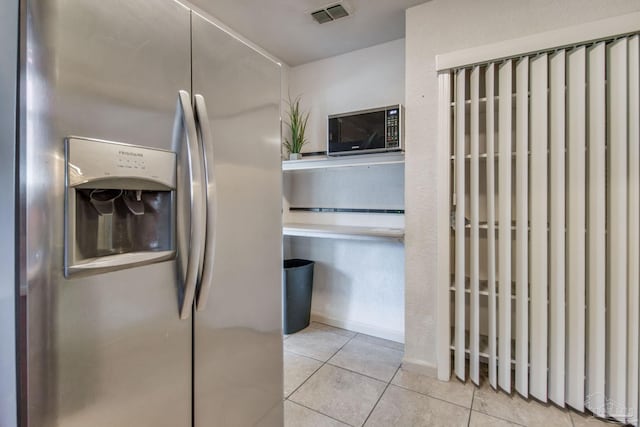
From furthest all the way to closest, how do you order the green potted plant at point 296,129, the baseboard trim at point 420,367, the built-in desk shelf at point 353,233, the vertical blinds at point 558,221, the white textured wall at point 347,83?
the green potted plant at point 296,129 < the white textured wall at point 347,83 < the built-in desk shelf at point 353,233 < the baseboard trim at point 420,367 < the vertical blinds at point 558,221

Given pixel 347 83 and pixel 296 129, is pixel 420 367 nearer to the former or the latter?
pixel 296 129

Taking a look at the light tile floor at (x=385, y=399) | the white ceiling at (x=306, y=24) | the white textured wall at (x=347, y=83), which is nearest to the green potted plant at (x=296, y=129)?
the white textured wall at (x=347, y=83)

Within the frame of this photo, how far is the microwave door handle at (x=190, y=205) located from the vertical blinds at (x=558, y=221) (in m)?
1.49

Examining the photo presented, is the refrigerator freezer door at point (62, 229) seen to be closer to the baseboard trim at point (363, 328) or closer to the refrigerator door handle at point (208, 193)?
the refrigerator door handle at point (208, 193)

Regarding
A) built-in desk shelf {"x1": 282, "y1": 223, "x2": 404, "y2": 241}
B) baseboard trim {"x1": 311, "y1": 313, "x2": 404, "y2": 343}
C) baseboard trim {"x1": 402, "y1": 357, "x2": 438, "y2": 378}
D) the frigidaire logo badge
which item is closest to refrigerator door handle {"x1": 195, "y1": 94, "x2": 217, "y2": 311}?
the frigidaire logo badge

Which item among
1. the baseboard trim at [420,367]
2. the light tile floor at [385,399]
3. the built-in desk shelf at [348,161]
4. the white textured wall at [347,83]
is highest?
the white textured wall at [347,83]

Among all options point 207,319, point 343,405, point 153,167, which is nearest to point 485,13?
point 153,167

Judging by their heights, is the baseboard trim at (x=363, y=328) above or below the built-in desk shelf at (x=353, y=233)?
below

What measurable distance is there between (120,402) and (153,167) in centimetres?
62

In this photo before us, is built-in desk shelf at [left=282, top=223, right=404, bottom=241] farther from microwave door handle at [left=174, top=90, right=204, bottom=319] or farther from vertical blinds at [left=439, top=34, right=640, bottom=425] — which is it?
microwave door handle at [left=174, top=90, right=204, bottom=319]

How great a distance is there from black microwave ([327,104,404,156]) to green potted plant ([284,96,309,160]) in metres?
0.47

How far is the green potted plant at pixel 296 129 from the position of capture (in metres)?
2.77

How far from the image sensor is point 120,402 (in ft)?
2.63

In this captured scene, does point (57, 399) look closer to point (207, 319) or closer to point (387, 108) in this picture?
point (207, 319)
